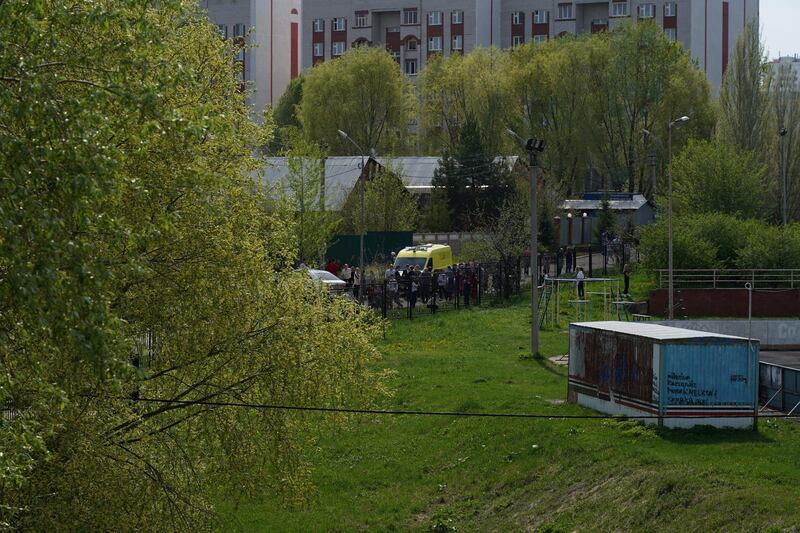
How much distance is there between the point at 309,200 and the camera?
183 feet

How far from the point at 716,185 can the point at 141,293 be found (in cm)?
4243

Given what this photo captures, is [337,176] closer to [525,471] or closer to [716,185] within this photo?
[716,185]

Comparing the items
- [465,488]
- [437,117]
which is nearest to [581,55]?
[437,117]

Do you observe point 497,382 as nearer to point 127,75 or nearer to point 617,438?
point 617,438

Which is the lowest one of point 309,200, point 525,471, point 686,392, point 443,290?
point 525,471

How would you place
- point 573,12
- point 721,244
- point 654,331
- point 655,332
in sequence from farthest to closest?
point 573,12, point 721,244, point 654,331, point 655,332

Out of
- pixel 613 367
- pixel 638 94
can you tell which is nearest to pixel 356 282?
pixel 613 367

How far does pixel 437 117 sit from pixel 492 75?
20.6ft

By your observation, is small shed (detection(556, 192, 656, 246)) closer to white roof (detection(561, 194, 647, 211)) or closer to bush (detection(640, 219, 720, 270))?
white roof (detection(561, 194, 647, 211))

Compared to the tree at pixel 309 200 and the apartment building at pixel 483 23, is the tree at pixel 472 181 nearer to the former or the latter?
the tree at pixel 309 200

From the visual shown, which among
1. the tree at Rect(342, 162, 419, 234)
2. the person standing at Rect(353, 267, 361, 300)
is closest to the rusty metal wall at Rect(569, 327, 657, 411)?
the person standing at Rect(353, 267, 361, 300)

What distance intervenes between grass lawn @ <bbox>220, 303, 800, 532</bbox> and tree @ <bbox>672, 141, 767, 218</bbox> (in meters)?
25.8

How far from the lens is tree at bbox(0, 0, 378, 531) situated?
1039 centimetres

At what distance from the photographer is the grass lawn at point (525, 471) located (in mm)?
19359
